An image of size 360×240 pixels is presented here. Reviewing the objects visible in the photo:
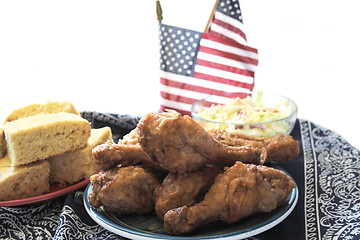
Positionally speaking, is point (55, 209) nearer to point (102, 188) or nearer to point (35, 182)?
point (35, 182)

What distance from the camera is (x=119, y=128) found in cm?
374

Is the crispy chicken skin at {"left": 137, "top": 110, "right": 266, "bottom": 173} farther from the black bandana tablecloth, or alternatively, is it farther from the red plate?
the red plate

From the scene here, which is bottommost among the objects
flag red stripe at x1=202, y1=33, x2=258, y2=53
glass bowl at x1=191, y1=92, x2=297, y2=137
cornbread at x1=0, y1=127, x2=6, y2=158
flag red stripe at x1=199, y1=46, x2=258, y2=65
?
cornbread at x1=0, y1=127, x2=6, y2=158

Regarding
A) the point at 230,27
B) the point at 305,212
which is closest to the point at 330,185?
the point at 305,212

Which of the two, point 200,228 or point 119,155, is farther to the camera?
point 119,155

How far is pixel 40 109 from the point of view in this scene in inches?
124

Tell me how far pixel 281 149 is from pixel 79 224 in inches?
55.0

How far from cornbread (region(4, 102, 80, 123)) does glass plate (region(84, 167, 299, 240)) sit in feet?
3.81

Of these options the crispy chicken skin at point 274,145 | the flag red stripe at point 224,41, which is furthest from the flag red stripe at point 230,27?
the crispy chicken skin at point 274,145

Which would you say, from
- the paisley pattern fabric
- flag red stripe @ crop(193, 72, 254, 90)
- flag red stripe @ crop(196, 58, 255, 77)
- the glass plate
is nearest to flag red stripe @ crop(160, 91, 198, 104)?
flag red stripe @ crop(193, 72, 254, 90)

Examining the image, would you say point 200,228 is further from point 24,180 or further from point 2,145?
point 2,145

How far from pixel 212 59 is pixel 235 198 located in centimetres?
276

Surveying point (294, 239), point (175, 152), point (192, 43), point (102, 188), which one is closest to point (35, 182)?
point (102, 188)

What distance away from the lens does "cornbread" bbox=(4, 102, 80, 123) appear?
3.13 meters
